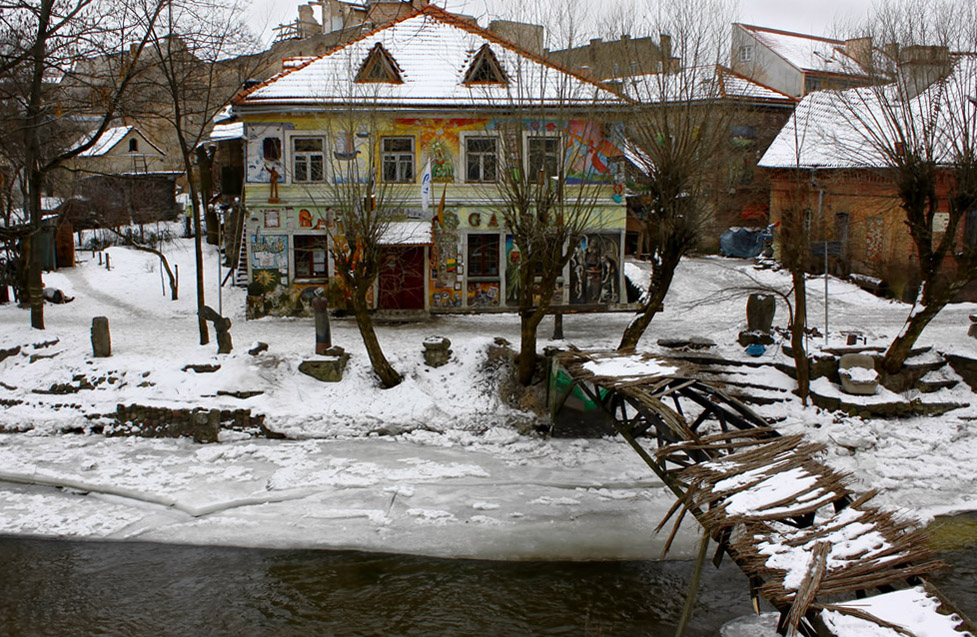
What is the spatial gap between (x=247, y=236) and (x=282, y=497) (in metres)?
9.26

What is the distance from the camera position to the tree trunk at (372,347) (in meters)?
15.2

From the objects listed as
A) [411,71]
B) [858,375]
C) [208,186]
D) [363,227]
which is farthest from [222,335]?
[208,186]

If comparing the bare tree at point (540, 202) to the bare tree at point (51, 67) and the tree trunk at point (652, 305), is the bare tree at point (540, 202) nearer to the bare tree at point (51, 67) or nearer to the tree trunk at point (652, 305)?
the tree trunk at point (652, 305)

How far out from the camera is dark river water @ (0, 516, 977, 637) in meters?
9.16

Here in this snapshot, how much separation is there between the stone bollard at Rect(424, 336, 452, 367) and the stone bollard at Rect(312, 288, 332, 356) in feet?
6.25

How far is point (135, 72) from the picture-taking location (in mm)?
14953

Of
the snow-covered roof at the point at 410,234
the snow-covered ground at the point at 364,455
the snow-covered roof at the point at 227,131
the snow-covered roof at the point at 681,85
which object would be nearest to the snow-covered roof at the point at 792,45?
the snow-covered ground at the point at 364,455

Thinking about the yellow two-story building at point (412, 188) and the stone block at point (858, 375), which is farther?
the yellow two-story building at point (412, 188)

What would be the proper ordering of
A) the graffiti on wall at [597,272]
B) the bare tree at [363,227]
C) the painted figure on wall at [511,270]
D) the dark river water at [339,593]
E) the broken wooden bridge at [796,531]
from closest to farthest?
the broken wooden bridge at [796,531]
the dark river water at [339,593]
the bare tree at [363,227]
the painted figure on wall at [511,270]
the graffiti on wall at [597,272]

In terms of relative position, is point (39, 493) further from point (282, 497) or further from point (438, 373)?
point (438, 373)

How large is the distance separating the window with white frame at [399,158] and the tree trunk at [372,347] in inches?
219

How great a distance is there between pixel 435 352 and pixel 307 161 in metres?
6.70

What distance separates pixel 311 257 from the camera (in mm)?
20203

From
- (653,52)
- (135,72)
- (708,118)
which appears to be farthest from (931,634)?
(135,72)
